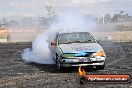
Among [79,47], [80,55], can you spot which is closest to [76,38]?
[79,47]

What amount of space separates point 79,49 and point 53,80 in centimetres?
223

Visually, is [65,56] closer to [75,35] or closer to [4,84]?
[75,35]

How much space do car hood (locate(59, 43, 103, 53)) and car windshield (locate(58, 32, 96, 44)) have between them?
Result: 1.60 ft

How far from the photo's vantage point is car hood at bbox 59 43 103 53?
11.9 m

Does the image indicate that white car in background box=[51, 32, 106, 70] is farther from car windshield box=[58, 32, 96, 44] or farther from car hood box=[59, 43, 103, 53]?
car windshield box=[58, 32, 96, 44]

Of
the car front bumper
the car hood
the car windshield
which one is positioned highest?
the car windshield

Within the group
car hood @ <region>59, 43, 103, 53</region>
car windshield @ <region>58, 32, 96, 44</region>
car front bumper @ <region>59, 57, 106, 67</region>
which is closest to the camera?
car front bumper @ <region>59, 57, 106, 67</region>

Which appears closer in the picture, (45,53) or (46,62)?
(46,62)

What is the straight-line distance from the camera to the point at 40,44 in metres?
18.4

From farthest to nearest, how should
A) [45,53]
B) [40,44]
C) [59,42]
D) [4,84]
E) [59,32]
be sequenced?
1. [40,44]
2. [45,53]
3. [59,32]
4. [59,42]
5. [4,84]

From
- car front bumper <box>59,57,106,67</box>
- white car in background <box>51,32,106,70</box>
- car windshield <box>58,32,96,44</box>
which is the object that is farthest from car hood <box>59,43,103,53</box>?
car windshield <box>58,32,96,44</box>

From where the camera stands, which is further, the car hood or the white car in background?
the car hood

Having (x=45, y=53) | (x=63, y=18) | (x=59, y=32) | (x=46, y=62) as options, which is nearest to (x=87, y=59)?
(x=59, y=32)

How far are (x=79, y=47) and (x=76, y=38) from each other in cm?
143
